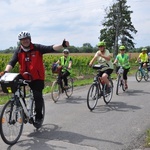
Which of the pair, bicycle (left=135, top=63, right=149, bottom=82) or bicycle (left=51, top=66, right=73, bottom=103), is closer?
bicycle (left=51, top=66, right=73, bottom=103)

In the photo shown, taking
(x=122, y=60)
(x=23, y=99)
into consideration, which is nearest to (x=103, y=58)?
(x=122, y=60)

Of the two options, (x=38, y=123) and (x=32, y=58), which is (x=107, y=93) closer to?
(x=38, y=123)

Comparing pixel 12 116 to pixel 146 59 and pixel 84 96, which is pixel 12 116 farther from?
pixel 146 59

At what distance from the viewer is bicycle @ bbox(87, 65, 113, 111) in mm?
8586

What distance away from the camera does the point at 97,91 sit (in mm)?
8852

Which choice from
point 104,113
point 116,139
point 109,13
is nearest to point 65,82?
point 104,113

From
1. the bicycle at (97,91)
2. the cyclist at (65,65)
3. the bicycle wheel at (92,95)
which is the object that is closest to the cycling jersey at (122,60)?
the cyclist at (65,65)

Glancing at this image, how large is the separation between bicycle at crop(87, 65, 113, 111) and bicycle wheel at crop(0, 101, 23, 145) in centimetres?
310

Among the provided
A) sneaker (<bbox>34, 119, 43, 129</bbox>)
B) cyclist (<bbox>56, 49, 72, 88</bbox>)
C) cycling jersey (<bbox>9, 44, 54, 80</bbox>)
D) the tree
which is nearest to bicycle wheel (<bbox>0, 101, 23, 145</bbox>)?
sneaker (<bbox>34, 119, 43, 129</bbox>)

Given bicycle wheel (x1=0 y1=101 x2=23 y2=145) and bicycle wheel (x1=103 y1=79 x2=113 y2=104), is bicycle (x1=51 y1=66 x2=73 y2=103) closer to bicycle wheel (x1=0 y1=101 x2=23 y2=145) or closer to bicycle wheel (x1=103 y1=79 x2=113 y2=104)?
bicycle wheel (x1=103 y1=79 x2=113 y2=104)

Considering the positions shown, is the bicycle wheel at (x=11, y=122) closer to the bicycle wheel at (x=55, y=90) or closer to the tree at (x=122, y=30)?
the bicycle wheel at (x=55, y=90)

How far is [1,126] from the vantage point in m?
5.26

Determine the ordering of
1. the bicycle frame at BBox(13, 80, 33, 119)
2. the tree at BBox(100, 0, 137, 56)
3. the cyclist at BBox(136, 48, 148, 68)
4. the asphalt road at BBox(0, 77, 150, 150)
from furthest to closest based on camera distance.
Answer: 1. the tree at BBox(100, 0, 137, 56)
2. the cyclist at BBox(136, 48, 148, 68)
3. the bicycle frame at BBox(13, 80, 33, 119)
4. the asphalt road at BBox(0, 77, 150, 150)

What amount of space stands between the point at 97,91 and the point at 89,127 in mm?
2251
